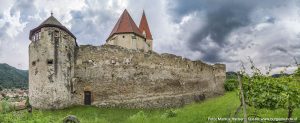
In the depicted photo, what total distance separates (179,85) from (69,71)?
37.1ft

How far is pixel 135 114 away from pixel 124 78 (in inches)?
205

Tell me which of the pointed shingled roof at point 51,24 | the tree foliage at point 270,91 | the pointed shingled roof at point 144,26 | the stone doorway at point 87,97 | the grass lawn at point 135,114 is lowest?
the grass lawn at point 135,114

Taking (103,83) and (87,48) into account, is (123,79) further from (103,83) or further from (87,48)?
(87,48)

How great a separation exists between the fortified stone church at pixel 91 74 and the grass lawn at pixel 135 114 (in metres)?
1.19

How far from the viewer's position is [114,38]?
45031mm

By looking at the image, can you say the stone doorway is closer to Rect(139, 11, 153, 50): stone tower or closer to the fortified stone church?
the fortified stone church

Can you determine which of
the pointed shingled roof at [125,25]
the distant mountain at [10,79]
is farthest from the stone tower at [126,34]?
the distant mountain at [10,79]

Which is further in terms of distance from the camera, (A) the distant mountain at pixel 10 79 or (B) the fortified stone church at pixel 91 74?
(A) the distant mountain at pixel 10 79

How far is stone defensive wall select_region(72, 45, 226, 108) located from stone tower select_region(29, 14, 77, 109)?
42.8 inches

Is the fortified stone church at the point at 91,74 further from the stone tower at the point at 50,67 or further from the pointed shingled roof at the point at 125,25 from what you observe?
the pointed shingled roof at the point at 125,25

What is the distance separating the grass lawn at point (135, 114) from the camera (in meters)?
17.3

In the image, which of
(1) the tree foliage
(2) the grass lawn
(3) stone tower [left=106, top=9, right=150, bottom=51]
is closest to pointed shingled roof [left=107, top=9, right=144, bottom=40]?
(3) stone tower [left=106, top=9, right=150, bottom=51]

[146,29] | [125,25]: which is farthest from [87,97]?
[146,29]

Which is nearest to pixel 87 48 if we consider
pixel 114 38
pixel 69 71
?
pixel 69 71
